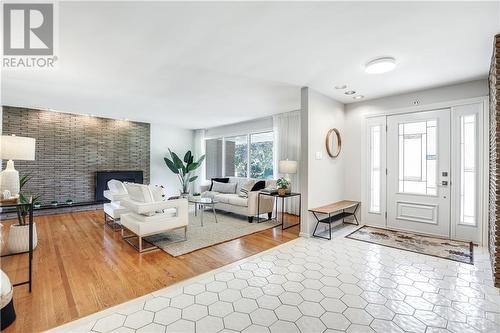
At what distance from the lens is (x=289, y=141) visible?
580cm

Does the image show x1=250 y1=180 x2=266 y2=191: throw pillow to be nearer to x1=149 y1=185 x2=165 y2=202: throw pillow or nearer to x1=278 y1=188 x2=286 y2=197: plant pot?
x1=278 y1=188 x2=286 y2=197: plant pot

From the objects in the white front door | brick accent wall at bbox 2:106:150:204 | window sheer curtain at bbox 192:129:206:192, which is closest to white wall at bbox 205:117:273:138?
window sheer curtain at bbox 192:129:206:192

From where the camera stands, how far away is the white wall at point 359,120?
3.95 meters

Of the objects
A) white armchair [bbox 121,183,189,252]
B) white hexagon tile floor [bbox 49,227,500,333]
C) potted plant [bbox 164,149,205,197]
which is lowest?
white hexagon tile floor [bbox 49,227,500,333]

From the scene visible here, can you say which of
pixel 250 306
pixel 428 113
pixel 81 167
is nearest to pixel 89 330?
pixel 250 306

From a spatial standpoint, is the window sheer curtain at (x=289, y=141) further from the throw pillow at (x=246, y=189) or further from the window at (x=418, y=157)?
the window at (x=418, y=157)

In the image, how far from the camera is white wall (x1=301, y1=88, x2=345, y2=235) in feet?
13.0

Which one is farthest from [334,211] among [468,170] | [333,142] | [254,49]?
[254,49]

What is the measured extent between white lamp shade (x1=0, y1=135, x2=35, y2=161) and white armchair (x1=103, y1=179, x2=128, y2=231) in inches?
74.7

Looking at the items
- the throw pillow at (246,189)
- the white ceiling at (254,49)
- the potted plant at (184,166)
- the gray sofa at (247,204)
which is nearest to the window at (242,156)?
the potted plant at (184,166)

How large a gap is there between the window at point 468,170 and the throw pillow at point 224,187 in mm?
4478

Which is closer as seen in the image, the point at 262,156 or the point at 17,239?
the point at 17,239

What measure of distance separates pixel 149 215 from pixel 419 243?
13.6ft

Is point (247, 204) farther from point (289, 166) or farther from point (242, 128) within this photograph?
point (242, 128)
